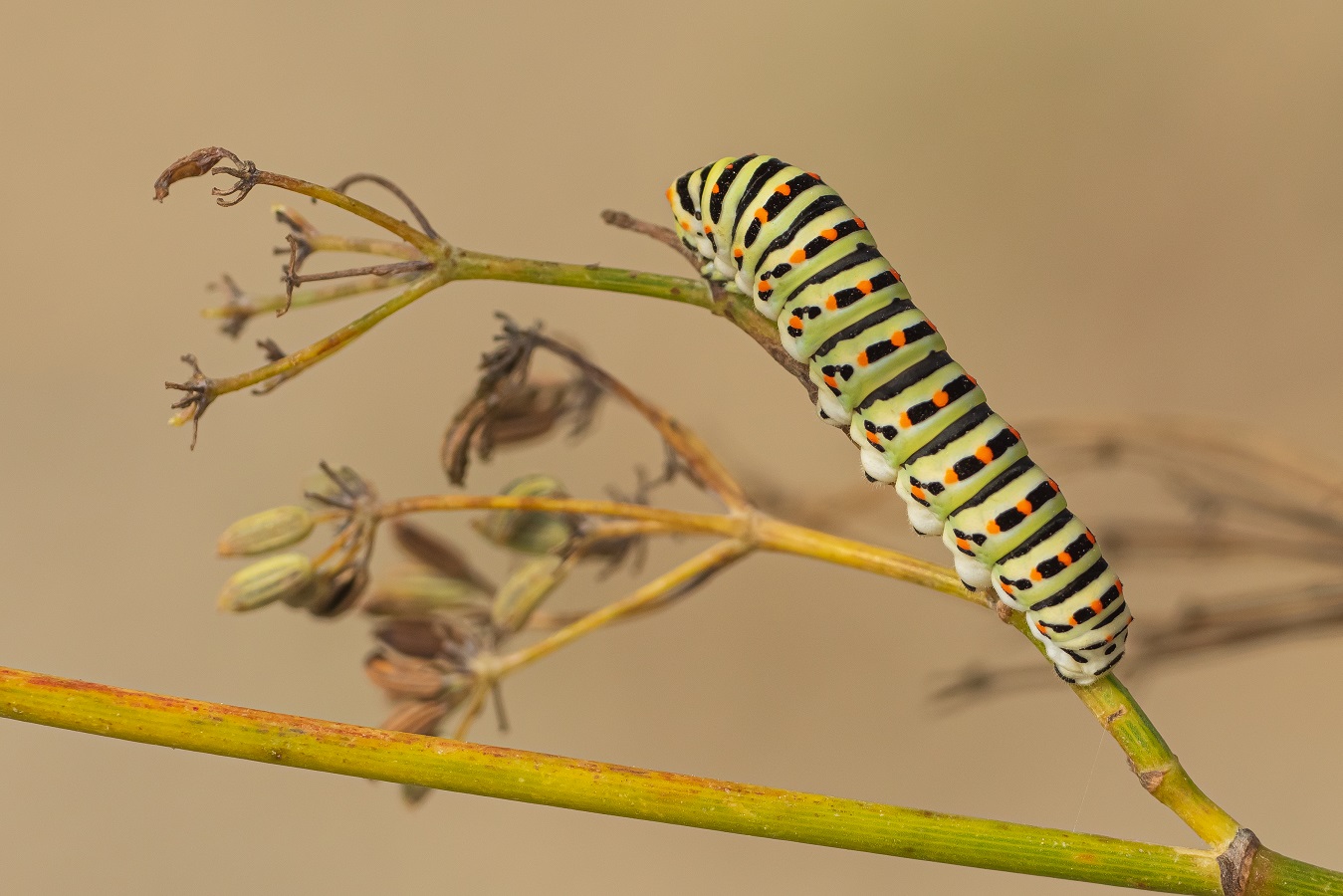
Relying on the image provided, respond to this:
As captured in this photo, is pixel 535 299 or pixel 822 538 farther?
pixel 535 299

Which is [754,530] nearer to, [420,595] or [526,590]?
[526,590]

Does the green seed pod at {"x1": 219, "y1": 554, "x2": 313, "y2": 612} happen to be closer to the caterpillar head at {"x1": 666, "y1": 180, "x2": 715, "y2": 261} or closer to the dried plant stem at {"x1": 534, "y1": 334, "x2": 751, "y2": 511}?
the dried plant stem at {"x1": 534, "y1": 334, "x2": 751, "y2": 511}

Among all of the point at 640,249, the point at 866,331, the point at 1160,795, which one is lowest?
the point at 1160,795

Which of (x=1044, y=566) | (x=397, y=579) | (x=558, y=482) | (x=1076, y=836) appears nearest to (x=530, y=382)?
(x=558, y=482)

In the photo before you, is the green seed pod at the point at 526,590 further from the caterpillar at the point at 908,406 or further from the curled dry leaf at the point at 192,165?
the curled dry leaf at the point at 192,165

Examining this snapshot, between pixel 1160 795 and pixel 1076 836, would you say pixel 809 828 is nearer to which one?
pixel 1076 836
